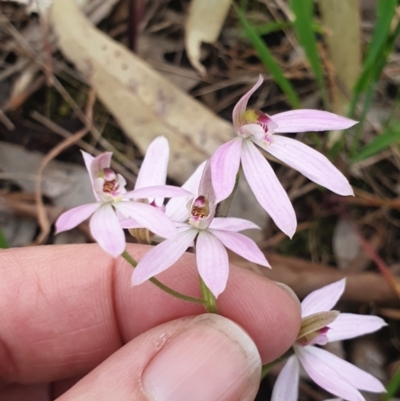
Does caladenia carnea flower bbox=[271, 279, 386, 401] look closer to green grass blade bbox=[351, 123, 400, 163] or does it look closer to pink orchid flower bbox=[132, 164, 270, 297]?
pink orchid flower bbox=[132, 164, 270, 297]

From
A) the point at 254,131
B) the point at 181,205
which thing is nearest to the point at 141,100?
the point at 181,205

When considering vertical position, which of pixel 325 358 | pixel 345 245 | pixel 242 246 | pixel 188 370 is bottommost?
pixel 345 245

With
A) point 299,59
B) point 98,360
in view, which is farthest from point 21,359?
point 299,59

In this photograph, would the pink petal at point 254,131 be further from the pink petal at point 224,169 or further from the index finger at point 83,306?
the index finger at point 83,306

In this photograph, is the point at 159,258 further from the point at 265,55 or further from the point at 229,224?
the point at 265,55

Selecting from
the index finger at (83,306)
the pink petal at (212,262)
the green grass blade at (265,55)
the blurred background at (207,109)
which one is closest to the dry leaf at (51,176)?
the blurred background at (207,109)

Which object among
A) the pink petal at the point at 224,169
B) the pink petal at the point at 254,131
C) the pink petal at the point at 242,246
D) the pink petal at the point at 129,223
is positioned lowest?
the pink petal at the point at 242,246

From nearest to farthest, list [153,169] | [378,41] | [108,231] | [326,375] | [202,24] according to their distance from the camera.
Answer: [108,231] < [153,169] < [326,375] < [378,41] < [202,24]

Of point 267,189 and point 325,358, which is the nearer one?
point 267,189
